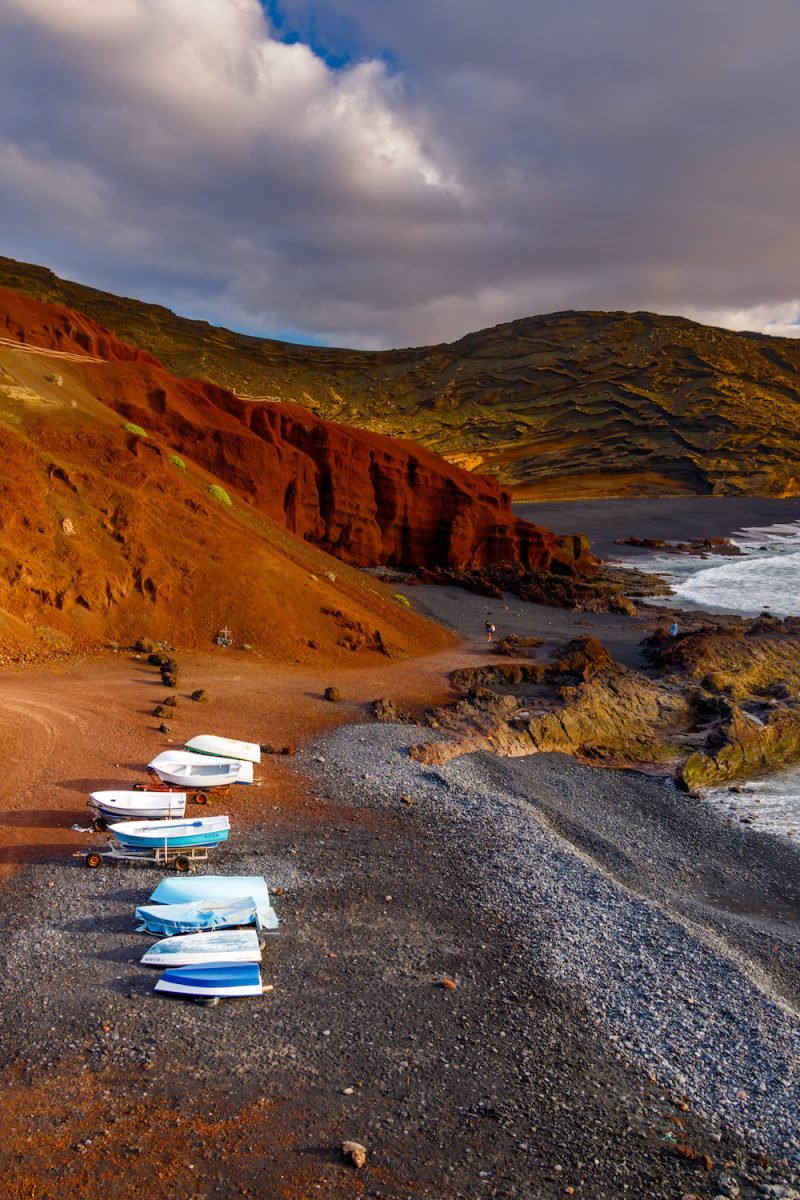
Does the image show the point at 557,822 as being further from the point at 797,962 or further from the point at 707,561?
the point at 707,561

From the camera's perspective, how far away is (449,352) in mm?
176750

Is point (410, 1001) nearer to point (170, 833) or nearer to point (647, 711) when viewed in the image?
point (170, 833)

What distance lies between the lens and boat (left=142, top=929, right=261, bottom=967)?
379 inches

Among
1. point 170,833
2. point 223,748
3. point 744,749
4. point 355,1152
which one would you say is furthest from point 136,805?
point 744,749

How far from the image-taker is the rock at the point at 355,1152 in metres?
7.18

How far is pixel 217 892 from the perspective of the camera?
35.7 feet

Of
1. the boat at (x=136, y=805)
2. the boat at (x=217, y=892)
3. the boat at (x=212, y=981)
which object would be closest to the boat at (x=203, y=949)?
the boat at (x=212, y=981)

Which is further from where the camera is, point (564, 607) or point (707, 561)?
point (707, 561)

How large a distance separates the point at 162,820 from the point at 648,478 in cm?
11261

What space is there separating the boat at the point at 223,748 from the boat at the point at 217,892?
4821mm

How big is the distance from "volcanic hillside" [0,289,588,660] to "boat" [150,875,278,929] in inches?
491

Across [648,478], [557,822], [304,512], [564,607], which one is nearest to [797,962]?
[557,822]

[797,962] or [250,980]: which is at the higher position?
[250,980]

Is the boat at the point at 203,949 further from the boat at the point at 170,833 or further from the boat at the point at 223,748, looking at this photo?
the boat at the point at 223,748
